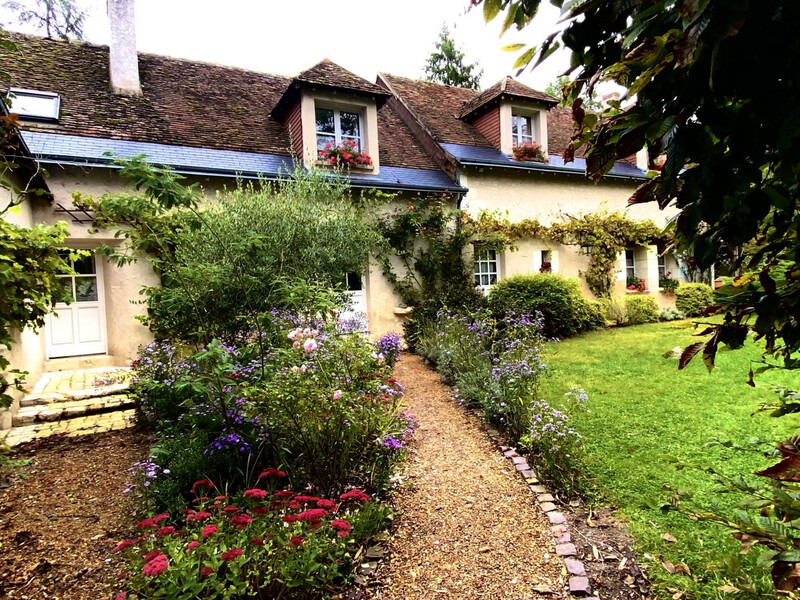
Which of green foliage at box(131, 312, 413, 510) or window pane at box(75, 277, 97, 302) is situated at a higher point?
window pane at box(75, 277, 97, 302)

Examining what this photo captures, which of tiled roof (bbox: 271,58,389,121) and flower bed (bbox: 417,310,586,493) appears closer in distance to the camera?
flower bed (bbox: 417,310,586,493)

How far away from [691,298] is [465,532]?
12.1m

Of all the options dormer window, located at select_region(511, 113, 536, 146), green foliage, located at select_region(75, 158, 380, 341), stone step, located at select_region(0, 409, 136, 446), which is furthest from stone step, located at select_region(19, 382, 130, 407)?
dormer window, located at select_region(511, 113, 536, 146)

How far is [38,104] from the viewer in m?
7.86

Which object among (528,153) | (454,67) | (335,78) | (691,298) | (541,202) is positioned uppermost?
(454,67)

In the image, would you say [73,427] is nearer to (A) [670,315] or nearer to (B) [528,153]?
(B) [528,153]

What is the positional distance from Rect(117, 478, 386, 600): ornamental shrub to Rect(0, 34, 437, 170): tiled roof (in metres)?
8.09

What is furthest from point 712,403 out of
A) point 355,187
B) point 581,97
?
point 355,187

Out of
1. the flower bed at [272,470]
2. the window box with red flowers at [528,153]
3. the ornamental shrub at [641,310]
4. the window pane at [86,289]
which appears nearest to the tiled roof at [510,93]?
the window box with red flowers at [528,153]

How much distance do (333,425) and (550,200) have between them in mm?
10232

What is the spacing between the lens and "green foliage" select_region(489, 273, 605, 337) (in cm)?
925

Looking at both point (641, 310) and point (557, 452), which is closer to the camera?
point (557, 452)

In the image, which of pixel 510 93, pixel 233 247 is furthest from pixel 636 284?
pixel 233 247

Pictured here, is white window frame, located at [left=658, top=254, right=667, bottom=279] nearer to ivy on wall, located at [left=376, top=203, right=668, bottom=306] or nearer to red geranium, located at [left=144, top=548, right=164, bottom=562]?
ivy on wall, located at [left=376, top=203, right=668, bottom=306]
